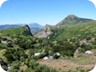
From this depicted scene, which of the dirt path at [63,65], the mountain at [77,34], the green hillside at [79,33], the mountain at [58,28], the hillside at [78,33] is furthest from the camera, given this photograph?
the green hillside at [79,33]

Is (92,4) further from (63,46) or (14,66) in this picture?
(14,66)

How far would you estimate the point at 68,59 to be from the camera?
6633 millimetres

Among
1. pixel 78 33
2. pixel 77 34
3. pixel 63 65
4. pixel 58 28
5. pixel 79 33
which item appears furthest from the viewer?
pixel 78 33

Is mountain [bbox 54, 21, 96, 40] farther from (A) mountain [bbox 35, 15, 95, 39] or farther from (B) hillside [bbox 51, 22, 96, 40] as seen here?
(A) mountain [bbox 35, 15, 95, 39]

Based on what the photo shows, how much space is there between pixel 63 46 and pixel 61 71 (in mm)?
1277

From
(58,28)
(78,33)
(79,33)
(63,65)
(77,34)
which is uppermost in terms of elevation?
(63,65)

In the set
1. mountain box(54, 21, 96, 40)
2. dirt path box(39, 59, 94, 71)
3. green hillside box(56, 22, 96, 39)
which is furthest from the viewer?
green hillside box(56, 22, 96, 39)

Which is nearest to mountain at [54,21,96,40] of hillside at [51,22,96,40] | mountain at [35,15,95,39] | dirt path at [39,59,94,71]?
hillside at [51,22,96,40]

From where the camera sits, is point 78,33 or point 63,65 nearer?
point 63,65

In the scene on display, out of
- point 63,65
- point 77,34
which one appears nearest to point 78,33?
point 77,34

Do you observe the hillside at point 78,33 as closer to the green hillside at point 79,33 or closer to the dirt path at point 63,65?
the green hillside at point 79,33

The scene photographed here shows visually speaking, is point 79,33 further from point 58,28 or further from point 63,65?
point 63,65

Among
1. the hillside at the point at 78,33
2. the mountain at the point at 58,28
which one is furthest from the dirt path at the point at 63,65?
the hillside at the point at 78,33

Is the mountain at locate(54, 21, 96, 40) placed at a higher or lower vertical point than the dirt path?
lower
